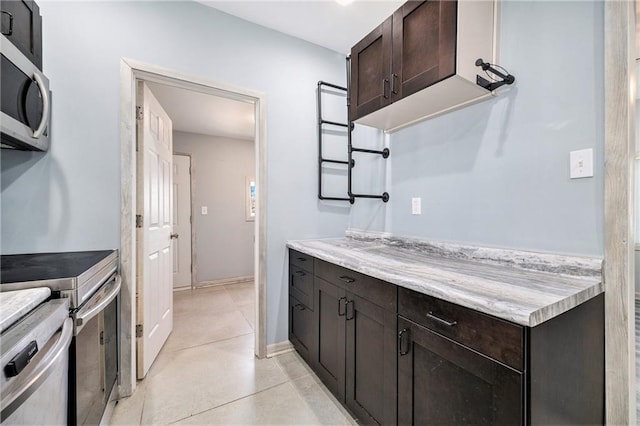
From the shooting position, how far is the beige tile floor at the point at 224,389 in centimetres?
155

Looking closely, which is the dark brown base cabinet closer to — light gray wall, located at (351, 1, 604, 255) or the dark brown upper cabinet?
light gray wall, located at (351, 1, 604, 255)

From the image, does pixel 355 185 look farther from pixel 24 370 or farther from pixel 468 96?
pixel 24 370

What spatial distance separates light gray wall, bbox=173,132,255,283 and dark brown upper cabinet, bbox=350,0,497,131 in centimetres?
313

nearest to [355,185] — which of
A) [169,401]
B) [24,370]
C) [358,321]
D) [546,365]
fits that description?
[358,321]

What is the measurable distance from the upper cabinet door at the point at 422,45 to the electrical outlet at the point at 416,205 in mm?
708

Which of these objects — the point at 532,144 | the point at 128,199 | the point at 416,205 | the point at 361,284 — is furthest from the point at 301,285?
the point at 532,144


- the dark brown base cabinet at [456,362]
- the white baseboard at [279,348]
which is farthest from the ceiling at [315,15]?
the white baseboard at [279,348]

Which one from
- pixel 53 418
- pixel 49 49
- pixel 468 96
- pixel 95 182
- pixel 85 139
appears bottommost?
pixel 53 418

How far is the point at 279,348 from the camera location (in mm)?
2266

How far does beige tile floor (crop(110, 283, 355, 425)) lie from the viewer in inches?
61.1

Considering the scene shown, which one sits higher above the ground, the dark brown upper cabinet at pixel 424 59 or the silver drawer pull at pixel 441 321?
the dark brown upper cabinet at pixel 424 59

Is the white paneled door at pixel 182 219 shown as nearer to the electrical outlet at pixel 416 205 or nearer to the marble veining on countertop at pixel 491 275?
the marble veining on countertop at pixel 491 275

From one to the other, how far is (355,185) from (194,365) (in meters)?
1.96

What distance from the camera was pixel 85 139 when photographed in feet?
5.26
